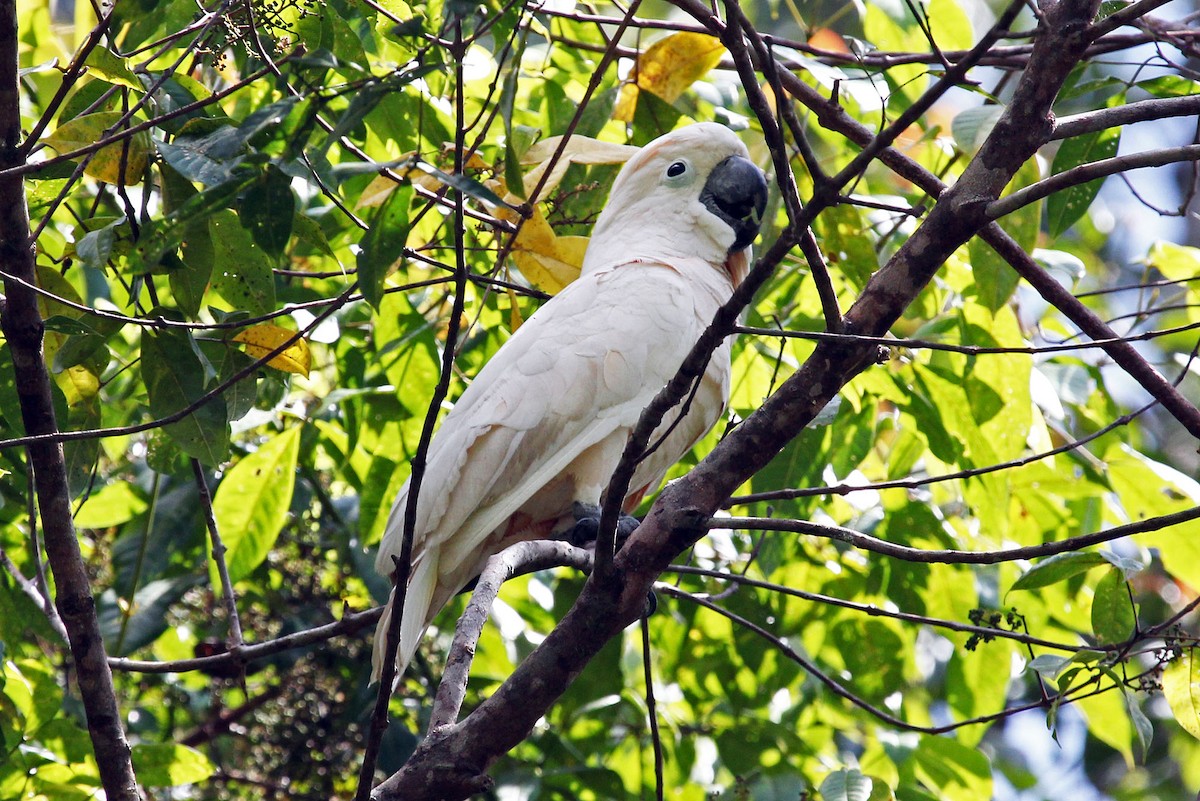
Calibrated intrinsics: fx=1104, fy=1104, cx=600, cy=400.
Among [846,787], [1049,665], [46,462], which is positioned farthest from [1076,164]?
[46,462]

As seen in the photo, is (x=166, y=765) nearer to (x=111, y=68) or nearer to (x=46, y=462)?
(x=46, y=462)

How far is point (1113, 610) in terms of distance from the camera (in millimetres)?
2113

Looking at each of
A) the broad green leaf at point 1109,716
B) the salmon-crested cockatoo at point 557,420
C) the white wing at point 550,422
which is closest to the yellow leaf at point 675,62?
the salmon-crested cockatoo at point 557,420

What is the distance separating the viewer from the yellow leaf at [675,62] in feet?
Result: 8.53

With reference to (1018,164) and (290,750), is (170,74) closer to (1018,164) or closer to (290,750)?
(1018,164)

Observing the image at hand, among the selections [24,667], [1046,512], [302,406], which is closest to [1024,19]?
[1046,512]

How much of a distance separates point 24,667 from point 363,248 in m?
1.92

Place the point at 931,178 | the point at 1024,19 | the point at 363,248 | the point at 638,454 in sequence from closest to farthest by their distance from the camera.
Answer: the point at 363,248
the point at 638,454
the point at 931,178
the point at 1024,19

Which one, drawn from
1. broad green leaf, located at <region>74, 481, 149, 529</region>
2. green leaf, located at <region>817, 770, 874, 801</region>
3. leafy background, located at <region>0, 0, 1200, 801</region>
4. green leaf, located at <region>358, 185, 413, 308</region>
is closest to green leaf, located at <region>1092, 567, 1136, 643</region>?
leafy background, located at <region>0, 0, 1200, 801</region>

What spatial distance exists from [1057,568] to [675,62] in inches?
56.3

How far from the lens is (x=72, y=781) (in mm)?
2680

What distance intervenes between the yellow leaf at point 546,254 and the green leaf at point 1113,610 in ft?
4.12

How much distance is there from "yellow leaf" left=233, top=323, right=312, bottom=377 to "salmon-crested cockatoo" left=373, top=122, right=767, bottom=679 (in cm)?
46

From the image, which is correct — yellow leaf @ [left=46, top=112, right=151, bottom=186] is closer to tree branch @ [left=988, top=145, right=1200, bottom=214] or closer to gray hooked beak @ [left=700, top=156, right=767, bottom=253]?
tree branch @ [left=988, top=145, right=1200, bottom=214]
